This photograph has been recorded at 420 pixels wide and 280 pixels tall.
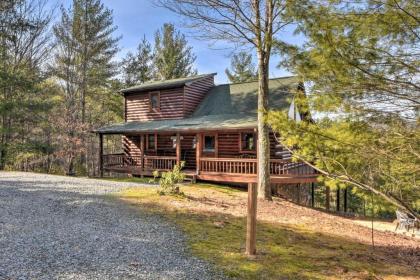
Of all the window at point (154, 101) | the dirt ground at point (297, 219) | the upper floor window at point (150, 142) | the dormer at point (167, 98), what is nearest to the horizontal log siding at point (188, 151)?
the dormer at point (167, 98)

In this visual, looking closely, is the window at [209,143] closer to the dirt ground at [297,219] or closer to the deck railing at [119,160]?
the deck railing at [119,160]

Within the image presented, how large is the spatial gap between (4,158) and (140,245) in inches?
765

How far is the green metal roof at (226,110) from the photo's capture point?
15023 millimetres

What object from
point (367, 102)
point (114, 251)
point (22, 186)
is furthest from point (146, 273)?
point (22, 186)

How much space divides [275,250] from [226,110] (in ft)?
41.7

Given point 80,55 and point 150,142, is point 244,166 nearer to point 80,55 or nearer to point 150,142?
point 150,142

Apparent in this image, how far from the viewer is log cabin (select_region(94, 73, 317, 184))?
1457cm

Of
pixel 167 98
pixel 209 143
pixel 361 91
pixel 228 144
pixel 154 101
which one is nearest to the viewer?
pixel 361 91

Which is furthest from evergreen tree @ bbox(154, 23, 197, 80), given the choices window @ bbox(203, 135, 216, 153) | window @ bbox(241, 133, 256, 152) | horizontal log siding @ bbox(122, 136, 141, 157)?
window @ bbox(241, 133, 256, 152)

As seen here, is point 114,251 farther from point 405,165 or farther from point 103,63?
point 103,63

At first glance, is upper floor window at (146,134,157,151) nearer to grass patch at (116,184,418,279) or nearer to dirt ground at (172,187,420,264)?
dirt ground at (172,187,420,264)

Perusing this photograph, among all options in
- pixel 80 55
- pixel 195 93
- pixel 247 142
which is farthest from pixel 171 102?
pixel 80 55

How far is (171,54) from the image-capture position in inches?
1242

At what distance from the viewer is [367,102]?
4.80m
